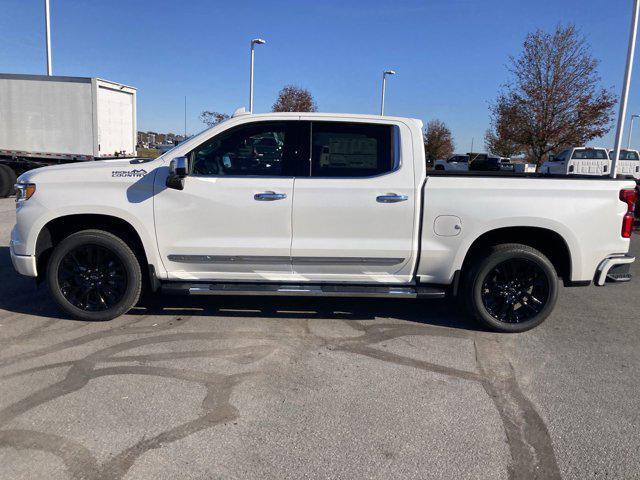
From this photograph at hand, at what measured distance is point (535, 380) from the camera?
3.94 metres

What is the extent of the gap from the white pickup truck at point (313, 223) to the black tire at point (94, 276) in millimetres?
12

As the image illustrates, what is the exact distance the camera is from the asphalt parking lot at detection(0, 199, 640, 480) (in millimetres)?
2854

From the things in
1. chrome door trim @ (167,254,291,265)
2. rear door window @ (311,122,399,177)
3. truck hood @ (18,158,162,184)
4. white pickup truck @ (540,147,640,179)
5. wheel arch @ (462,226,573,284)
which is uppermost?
white pickup truck @ (540,147,640,179)

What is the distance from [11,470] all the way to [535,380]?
3.48m

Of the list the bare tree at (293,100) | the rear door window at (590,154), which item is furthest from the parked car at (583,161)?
the bare tree at (293,100)

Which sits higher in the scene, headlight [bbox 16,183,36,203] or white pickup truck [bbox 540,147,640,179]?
white pickup truck [bbox 540,147,640,179]

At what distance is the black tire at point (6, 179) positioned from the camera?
14009 millimetres

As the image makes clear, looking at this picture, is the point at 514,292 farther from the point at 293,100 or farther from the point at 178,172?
the point at 293,100

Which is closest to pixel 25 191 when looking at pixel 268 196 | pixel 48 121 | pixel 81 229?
pixel 81 229

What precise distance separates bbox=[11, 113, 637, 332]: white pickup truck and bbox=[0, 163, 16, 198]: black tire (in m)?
11.0

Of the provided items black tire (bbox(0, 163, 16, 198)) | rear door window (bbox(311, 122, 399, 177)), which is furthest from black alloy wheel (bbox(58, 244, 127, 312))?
black tire (bbox(0, 163, 16, 198))

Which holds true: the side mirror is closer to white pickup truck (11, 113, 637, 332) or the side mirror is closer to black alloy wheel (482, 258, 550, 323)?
white pickup truck (11, 113, 637, 332)

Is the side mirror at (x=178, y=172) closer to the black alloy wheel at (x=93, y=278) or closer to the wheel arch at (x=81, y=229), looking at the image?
the wheel arch at (x=81, y=229)

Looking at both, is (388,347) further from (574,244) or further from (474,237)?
(574,244)
